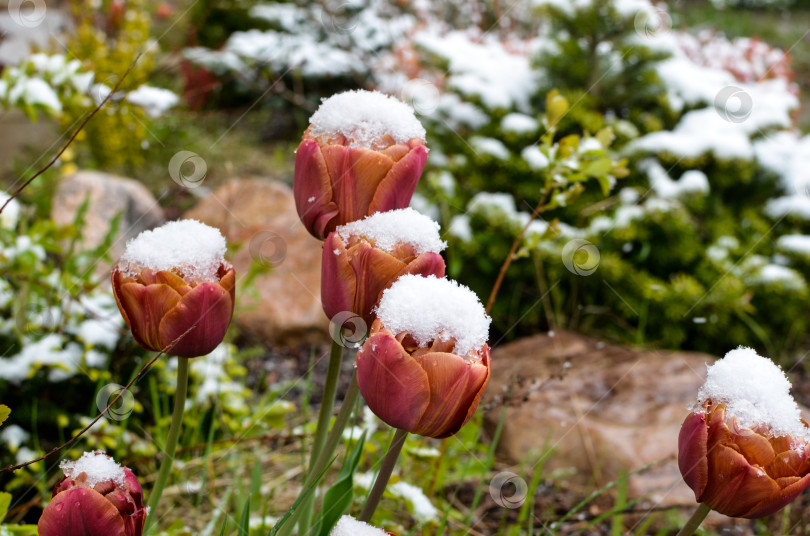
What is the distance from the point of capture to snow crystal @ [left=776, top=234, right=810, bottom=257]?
261 centimetres

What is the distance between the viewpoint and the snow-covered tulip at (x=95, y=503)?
57 centimetres

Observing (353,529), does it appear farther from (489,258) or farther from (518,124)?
(518,124)

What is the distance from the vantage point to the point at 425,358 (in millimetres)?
540

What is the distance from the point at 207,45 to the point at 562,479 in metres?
4.63

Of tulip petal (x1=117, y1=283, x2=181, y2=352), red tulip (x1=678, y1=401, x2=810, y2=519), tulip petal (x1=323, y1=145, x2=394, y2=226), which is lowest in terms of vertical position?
tulip petal (x1=117, y1=283, x2=181, y2=352)

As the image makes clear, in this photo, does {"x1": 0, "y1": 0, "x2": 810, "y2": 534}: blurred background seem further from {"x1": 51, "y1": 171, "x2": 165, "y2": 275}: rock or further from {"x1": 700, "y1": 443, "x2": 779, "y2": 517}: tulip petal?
{"x1": 700, "y1": 443, "x2": 779, "y2": 517}: tulip petal

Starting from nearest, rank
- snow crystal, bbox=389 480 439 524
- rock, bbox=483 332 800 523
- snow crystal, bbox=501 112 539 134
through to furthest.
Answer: snow crystal, bbox=389 480 439 524, rock, bbox=483 332 800 523, snow crystal, bbox=501 112 539 134

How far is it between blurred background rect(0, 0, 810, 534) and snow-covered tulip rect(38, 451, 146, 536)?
0.34m

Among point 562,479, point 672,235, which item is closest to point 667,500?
point 562,479

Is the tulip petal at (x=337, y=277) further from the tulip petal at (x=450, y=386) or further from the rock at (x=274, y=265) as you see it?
the rock at (x=274, y=265)

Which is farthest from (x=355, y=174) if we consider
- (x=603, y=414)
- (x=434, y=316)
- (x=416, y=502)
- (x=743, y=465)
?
(x=603, y=414)

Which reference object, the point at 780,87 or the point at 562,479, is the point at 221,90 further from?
the point at 562,479

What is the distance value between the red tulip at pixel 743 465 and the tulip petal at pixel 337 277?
313 mm

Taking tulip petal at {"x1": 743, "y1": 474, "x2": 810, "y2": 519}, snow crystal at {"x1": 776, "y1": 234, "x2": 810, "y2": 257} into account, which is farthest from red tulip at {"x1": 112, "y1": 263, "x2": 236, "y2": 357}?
snow crystal at {"x1": 776, "y1": 234, "x2": 810, "y2": 257}
